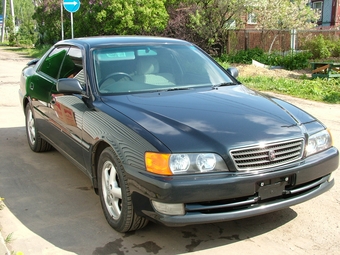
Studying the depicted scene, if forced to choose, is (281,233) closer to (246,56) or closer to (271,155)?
(271,155)

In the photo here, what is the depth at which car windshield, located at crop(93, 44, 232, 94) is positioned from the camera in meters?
4.61

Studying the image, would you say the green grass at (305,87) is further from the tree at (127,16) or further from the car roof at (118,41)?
the tree at (127,16)

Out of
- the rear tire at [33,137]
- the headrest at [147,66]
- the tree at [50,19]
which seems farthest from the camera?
the tree at [50,19]

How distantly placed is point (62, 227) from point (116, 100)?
1245 mm

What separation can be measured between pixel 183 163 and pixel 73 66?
233 centimetres

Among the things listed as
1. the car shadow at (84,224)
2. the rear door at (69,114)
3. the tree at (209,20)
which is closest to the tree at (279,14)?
the tree at (209,20)

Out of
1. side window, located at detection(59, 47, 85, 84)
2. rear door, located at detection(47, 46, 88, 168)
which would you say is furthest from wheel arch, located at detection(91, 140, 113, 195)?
side window, located at detection(59, 47, 85, 84)

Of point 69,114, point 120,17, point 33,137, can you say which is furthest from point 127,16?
point 69,114

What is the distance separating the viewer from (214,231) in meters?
3.93

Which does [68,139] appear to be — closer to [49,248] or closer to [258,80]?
[49,248]

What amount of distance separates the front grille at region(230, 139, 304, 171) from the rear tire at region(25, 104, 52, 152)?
3579mm

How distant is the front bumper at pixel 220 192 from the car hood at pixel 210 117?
24cm

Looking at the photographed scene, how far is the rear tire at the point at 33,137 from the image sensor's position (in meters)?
6.25

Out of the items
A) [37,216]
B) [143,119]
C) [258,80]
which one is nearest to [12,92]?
[258,80]
